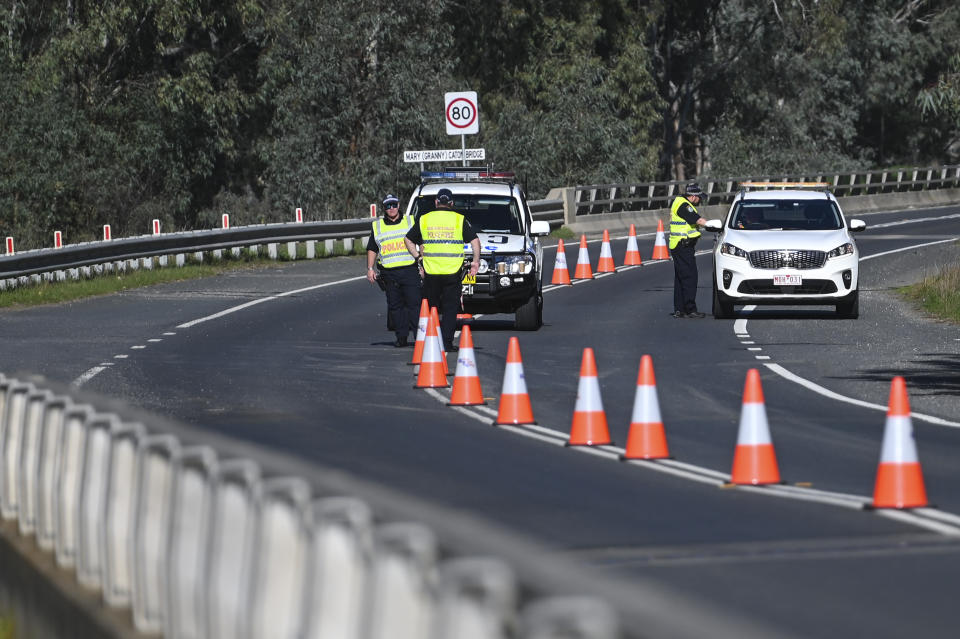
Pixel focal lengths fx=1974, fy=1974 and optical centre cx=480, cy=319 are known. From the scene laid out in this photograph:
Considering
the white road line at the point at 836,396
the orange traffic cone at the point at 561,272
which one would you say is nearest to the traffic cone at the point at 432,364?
the white road line at the point at 836,396

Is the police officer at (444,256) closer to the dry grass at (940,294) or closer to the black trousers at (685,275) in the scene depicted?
the black trousers at (685,275)

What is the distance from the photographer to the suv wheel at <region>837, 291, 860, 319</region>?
26.6 m

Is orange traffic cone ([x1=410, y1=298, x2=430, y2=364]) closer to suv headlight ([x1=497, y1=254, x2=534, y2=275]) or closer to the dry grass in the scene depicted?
suv headlight ([x1=497, y1=254, x2=534, y2=275])

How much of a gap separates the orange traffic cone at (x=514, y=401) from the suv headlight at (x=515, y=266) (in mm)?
9313

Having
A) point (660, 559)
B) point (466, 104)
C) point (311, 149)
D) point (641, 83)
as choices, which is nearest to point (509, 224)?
point (466, 104)

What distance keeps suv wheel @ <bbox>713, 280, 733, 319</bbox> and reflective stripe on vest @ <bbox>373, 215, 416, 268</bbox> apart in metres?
6.10

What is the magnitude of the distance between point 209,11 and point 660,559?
157ft

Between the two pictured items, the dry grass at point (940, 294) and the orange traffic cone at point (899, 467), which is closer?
the orange traffic cone at point (899, 467)

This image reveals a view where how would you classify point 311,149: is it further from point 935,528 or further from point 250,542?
point 250,542

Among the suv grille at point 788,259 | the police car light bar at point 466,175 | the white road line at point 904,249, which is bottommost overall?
the white road line at point 904,249

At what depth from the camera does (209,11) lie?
55344mm

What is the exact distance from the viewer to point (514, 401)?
15.4 m

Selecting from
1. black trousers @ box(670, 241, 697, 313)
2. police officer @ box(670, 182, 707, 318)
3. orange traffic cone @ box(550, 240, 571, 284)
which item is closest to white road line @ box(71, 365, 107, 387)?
black trousers @ box(670, 241, 697, 313)

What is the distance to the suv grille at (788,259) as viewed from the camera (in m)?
26.4
